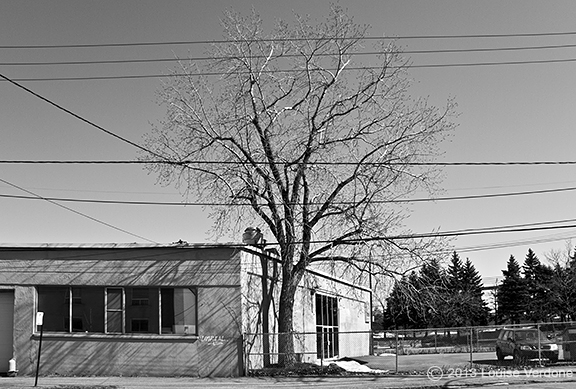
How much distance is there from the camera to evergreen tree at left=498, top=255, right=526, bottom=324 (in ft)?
260

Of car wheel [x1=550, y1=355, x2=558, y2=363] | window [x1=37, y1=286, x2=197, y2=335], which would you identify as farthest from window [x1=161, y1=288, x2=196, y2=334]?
car wheel [x1=550, y1=355, x2=558, y2=363]

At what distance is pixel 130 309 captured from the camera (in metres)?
25.1

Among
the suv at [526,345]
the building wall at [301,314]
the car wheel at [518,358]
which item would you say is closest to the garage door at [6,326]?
the building wall at [301,314]

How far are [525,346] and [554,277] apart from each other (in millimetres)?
52483

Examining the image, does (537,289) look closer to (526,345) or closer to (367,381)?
(526,345)

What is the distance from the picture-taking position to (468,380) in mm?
22406

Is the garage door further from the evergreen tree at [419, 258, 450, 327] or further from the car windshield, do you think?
the car windshield

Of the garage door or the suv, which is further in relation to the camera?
the suv

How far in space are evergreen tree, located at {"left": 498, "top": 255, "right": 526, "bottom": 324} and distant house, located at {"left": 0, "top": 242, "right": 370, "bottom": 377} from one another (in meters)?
60.6

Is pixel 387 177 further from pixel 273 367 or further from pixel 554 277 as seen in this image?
pixel 554 277

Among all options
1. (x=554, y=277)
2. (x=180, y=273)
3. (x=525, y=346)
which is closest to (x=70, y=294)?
(x=180, y=273)

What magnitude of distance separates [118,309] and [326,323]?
50.3 feet

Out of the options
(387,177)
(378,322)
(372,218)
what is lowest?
(378,322)

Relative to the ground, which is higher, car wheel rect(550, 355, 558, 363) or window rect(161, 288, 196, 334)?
window rect(161, 288, 196, 334)
